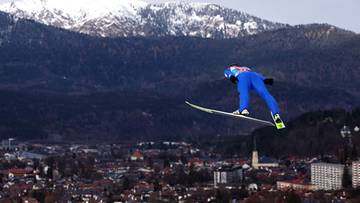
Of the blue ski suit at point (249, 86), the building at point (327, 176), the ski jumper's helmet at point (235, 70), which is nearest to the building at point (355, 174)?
the building at point (327, 176)

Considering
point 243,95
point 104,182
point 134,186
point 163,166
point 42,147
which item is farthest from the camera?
point 42,147

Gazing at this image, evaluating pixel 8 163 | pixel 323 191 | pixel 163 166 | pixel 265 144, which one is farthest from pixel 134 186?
pixel 265 144

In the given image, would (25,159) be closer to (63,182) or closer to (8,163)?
(8,163)

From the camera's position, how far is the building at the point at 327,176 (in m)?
82.1

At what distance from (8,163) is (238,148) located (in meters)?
25.5

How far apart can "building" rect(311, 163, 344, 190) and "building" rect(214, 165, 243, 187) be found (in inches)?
211

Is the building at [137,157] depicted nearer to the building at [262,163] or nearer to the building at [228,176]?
the building at [262,163]

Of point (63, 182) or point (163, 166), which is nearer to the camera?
point (63, 182)

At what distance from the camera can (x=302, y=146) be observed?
122m

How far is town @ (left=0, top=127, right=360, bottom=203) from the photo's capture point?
75.9 meters

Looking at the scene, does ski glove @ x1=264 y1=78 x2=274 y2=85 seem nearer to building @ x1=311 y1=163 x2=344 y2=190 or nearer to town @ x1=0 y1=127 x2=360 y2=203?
town @ x1=0 y1=127 x2=360 y2=203

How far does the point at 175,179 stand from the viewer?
91.1 m

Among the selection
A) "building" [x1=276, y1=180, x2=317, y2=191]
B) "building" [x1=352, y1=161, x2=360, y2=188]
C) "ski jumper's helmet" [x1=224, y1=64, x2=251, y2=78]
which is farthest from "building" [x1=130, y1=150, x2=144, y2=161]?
"ski jumper's helmet" [x1=224, y1=64, x2=251, y2=78]

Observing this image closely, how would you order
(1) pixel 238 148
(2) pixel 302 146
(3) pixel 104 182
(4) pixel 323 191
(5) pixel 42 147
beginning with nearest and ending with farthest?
(4) pixel 323 191
(3) pixel 104 182
(2) pixel 302 146
(1) pixel 238 148
(5) pixel 42 147
